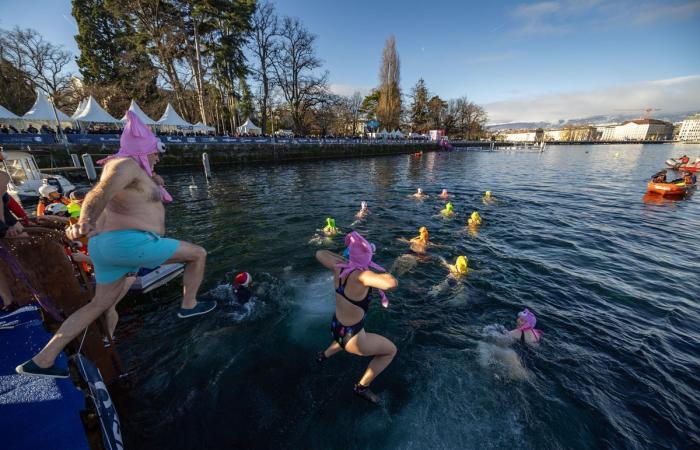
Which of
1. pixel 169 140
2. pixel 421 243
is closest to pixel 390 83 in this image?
pixel 169 140

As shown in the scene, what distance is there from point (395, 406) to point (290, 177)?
20954 millimetres

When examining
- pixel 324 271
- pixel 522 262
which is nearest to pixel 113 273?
pixel 324 271

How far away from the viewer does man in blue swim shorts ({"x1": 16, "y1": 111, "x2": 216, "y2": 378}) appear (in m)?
2.32

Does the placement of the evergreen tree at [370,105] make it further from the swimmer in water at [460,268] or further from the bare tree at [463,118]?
the swimmer in water at [460,268]

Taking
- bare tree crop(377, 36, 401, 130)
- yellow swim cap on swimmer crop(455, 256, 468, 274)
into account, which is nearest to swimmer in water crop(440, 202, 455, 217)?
yellow swim cap on swimmer crop(455, 256, 468, 274)

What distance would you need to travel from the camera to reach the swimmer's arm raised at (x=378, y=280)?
2695mm

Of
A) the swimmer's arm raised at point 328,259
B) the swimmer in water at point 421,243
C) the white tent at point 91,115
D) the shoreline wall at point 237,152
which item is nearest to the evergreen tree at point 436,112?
the shoreline wall at point 237,152

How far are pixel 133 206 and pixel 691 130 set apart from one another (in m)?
234

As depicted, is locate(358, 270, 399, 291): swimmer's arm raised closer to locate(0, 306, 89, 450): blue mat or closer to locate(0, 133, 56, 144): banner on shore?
locate(0, 306, 89, 450): blue mat

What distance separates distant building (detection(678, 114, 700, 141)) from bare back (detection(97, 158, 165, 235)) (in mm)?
223872

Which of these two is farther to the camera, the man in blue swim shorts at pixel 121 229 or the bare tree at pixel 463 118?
the bare tree at pixel 463 118

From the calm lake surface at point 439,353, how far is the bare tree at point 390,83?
185 feet

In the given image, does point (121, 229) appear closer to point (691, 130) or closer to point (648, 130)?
point (648, 130)

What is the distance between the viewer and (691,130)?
470ft
